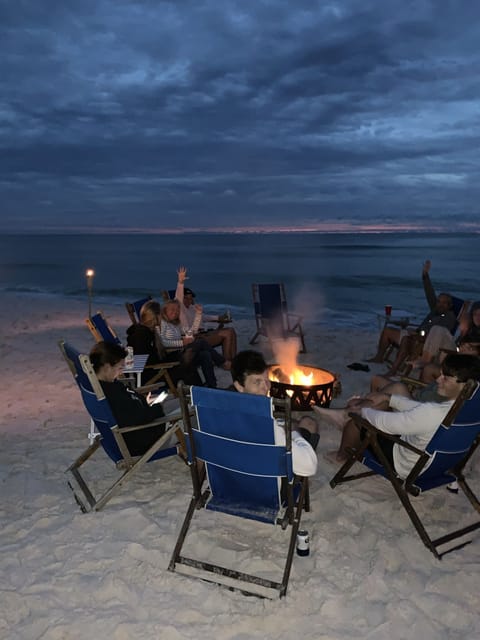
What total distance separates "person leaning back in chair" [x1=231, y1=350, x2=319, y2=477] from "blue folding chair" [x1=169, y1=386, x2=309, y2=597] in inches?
3.8

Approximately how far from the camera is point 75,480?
405cm

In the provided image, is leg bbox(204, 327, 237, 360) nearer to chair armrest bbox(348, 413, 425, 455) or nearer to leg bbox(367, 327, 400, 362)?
leg bbox(367, 327, 400, 362)

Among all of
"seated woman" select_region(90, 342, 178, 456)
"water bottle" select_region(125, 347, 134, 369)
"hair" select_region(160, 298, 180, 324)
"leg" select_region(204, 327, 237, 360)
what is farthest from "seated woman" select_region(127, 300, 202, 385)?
"seated woman" select_region(90, 342, 178, 456)

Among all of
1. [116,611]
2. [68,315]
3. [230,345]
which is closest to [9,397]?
[230,345]

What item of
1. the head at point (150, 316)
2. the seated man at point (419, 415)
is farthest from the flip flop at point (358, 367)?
the seated man at point (419, 415)

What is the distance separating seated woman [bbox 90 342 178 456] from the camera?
11.4ft

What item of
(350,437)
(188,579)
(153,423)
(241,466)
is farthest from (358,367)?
(188,579)

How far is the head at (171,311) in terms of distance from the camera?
6.39 m

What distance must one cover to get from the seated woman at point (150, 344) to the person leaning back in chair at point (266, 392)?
2314 mm

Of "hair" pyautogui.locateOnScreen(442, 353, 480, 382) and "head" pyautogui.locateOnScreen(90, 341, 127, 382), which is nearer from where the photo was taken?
"hair" pyautogui.locateOnScreen(442, 353, 480, 382)

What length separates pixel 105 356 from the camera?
3.67 m

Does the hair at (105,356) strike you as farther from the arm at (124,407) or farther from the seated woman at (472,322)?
the seated woman at (472,322)

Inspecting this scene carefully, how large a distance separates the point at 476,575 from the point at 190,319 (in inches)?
213

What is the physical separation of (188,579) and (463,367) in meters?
2.22
